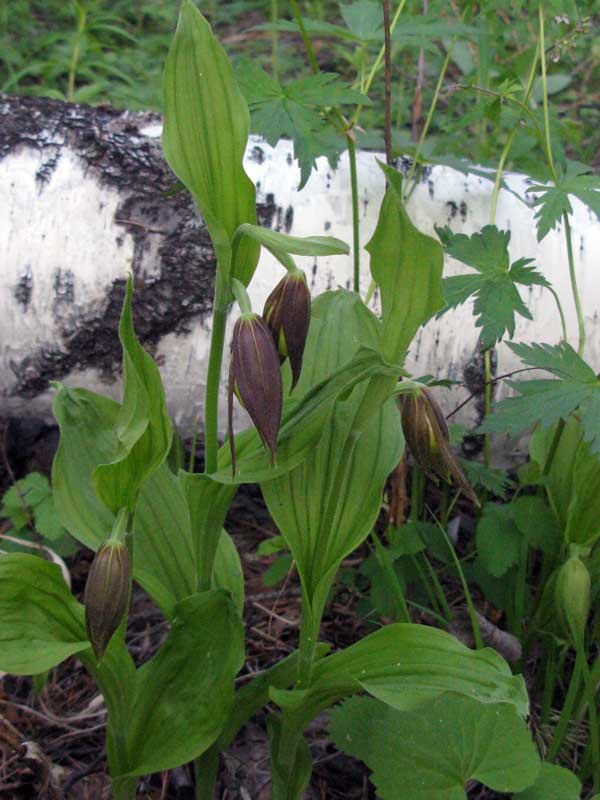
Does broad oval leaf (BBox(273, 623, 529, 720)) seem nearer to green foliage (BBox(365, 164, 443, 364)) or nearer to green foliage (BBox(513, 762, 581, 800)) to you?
green foliage (BBox(513, 762, 581, 800))

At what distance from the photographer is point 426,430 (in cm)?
82

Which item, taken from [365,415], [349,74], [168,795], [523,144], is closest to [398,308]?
[365,415]

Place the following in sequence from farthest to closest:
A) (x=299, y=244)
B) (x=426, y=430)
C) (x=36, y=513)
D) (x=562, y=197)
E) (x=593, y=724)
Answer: (x=36, y=513) → (x=562, y=197) → (x=593, y=724) → (x=426, y=430) → (x=299, y=244)

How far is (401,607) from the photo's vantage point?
110 cm

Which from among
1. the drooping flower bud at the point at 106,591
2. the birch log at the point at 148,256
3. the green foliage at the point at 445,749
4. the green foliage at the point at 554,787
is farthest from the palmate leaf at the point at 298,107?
the green foliage at the point at 554,787

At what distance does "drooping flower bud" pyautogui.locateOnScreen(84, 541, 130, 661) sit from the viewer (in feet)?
2.52

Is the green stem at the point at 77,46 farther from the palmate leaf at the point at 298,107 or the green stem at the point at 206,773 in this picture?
the green stem at the point at 206,773

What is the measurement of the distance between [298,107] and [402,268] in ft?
1.48

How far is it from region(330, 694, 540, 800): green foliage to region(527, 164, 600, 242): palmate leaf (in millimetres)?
633

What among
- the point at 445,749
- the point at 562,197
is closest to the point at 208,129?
the point at 562,197

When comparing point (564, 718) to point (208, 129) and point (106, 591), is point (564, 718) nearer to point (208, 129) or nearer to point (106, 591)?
point (106, 591)

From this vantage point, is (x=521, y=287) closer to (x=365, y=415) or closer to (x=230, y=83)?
(x=365, y=415)

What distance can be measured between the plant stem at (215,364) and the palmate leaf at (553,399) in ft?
1.18

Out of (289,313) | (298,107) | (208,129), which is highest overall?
(298,107)
